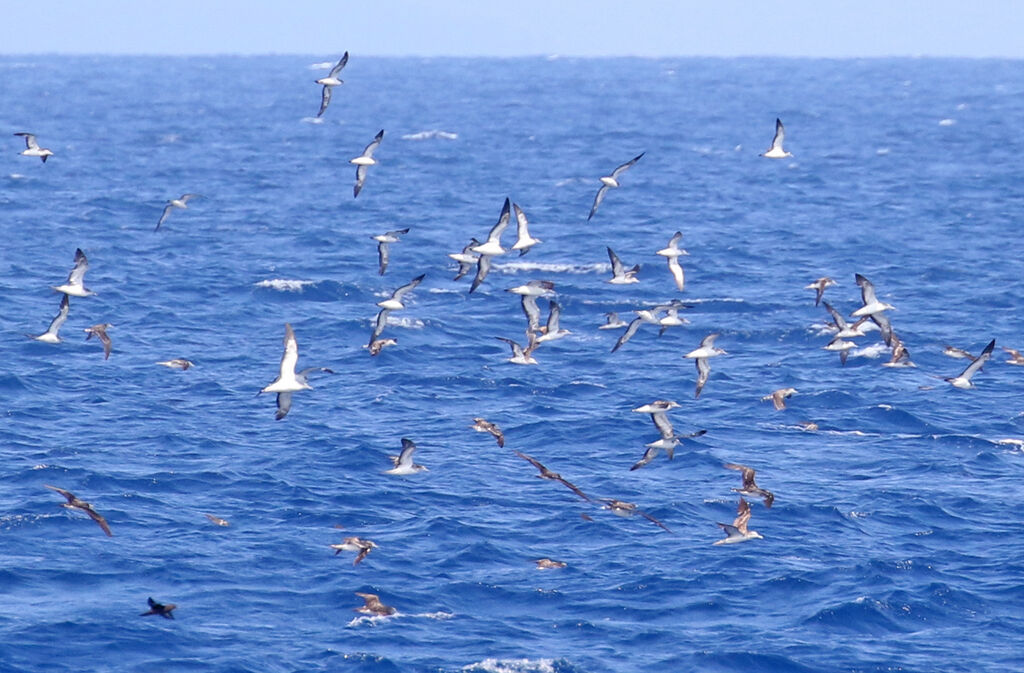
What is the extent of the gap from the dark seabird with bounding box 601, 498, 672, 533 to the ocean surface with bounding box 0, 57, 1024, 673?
312 mm

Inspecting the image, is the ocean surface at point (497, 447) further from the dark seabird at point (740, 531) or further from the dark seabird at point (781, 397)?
the dark seabird at point (781, 397)

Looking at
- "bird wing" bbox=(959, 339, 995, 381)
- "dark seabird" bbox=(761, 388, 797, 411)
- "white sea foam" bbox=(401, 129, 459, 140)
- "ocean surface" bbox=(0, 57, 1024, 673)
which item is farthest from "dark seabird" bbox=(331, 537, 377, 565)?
"white sea foam" bbox=(401, 129, 459, 140)

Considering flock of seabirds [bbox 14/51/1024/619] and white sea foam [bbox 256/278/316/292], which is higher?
flock of seabirds [bbox 14/51/1024/619]

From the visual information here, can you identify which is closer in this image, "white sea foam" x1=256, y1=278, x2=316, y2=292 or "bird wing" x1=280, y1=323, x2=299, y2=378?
"bird wing" x1=280, y1=323, x2=299, y2=378

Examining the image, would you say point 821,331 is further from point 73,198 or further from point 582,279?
point 73,198

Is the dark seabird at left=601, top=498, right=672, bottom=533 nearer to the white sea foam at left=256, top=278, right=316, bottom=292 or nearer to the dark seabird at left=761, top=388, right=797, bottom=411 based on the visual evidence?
the dark seabird at left=761, top=388, right=797, bottom=411

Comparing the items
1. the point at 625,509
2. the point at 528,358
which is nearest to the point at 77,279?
the point at 528,358

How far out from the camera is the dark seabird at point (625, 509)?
33125mm

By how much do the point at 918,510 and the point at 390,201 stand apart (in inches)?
2142

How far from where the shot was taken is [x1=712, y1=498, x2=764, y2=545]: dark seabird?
32.0m

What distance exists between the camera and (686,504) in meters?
36.9

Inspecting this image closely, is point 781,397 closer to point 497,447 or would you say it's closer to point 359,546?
point 497,447

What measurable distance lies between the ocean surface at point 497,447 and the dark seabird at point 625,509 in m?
0.31

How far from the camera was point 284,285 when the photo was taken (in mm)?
60688
